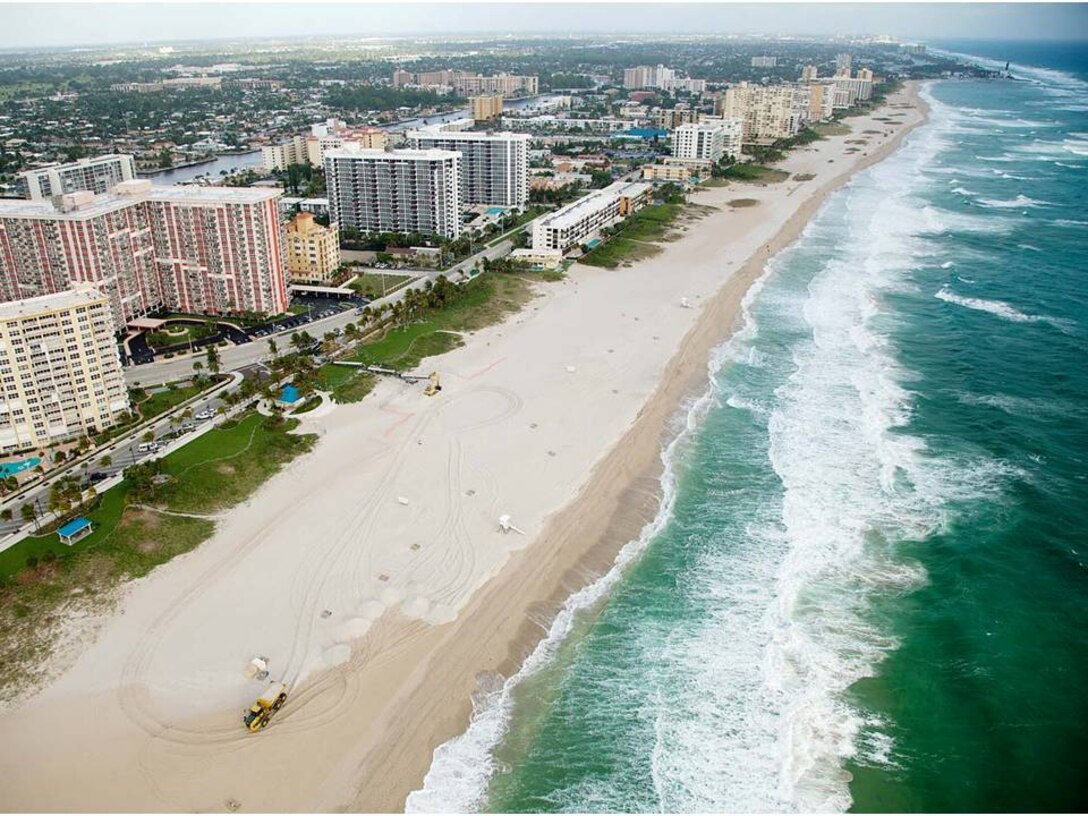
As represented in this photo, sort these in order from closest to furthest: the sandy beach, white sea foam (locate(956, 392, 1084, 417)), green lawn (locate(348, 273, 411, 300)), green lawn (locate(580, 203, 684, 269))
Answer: the sandy beach < white sea foam (locate(956, 392, 1084, 417)) < green lawn (locate(348, 273, 411, 300)) < green lawn (locate(580, 203, 684, 269))

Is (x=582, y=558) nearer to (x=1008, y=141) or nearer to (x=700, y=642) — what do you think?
(x=700, y=642)

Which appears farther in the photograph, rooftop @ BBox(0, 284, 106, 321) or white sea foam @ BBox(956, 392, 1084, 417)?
white sea foam @ BBox(956, 392, 1084, 417)

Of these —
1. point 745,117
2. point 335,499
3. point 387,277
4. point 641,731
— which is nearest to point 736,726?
point 641,731

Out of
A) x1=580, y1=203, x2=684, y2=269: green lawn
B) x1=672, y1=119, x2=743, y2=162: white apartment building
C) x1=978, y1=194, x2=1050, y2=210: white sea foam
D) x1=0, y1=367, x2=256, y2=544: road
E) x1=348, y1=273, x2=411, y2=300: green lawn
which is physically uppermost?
x1=672, y1=119, x2=743, y2=162: white apartment building

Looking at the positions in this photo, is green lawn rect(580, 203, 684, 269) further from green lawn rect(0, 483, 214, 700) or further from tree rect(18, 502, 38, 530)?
tree rect(18, 502, 38, 530)

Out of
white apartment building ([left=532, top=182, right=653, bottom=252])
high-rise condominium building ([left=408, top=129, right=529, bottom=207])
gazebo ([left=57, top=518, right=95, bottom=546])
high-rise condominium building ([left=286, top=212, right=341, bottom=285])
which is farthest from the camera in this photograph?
high-rise condominium building ([left=408, top=129, right=529, bottom=207])

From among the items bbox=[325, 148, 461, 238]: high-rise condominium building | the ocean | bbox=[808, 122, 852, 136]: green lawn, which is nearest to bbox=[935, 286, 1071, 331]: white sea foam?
the ocean

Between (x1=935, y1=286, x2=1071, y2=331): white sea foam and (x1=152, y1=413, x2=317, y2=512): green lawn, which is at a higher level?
(x1=935, y1=286, x2=1071, y2=331): white sea foam
